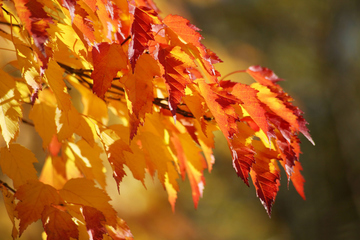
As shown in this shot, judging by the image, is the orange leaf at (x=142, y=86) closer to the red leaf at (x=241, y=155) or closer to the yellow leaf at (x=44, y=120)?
the red leaf at (x=241, y=155)

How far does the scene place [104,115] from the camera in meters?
0.73

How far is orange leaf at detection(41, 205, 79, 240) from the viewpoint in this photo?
44 centimetres

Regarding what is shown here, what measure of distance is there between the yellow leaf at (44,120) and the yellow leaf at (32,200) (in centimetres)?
12

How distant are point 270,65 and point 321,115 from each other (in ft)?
2.30

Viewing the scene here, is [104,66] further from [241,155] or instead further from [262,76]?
[262,76]

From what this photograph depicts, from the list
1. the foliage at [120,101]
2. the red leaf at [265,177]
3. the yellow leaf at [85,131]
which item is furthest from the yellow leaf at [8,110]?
the red leaf at [265,177]

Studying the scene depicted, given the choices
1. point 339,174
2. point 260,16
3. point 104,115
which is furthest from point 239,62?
point 104,115

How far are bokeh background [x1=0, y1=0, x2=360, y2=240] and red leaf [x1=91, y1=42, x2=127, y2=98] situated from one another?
1862mm

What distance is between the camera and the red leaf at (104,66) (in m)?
0.42

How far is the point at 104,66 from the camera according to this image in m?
0.42

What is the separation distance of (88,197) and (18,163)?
0.13 meters

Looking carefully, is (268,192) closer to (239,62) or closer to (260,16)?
(239,62)

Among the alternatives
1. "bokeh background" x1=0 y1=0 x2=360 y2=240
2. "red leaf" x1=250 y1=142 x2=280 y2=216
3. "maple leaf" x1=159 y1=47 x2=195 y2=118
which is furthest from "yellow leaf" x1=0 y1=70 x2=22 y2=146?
"bokeh background" x1=0 y1=0 x2=360 y2=240

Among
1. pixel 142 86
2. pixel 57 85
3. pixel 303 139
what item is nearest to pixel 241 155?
pixel 142 86
